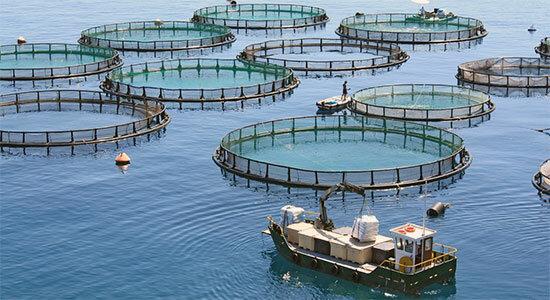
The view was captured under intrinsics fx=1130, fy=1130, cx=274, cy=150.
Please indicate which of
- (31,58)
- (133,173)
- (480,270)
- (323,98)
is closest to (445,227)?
(480,270)

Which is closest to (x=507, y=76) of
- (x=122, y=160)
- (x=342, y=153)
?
(x=342, y=153)

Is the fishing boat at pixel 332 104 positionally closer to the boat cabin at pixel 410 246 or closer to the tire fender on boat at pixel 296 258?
the tire fender on boat at pixel 296 258

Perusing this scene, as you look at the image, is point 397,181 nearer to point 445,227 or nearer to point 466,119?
point 445,227

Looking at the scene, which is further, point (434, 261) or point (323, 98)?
point (323, 98)

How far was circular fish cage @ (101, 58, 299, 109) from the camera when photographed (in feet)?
543

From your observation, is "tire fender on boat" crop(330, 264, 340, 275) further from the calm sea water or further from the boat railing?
the boat railing

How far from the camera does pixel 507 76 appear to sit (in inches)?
6983

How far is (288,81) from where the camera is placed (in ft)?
579

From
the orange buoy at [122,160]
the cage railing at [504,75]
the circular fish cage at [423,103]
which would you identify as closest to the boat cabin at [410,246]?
the orange buoy at [122,160]

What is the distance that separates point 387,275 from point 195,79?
90.6 metres

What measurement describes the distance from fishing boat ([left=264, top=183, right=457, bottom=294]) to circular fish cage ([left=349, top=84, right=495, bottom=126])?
52803 mm

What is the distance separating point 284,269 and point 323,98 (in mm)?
71258

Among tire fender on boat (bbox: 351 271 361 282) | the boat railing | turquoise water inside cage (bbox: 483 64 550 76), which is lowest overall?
tire fender on boat (bbox: 351 271 361 282)

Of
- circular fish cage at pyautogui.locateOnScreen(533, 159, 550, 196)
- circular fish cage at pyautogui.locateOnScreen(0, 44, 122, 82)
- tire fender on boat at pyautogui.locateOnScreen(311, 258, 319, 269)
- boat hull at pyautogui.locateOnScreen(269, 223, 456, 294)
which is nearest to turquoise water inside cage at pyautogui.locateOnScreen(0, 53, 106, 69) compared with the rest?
circular fish cage at pyautogui.locateOnScreen(0, 44, 122, 82)
